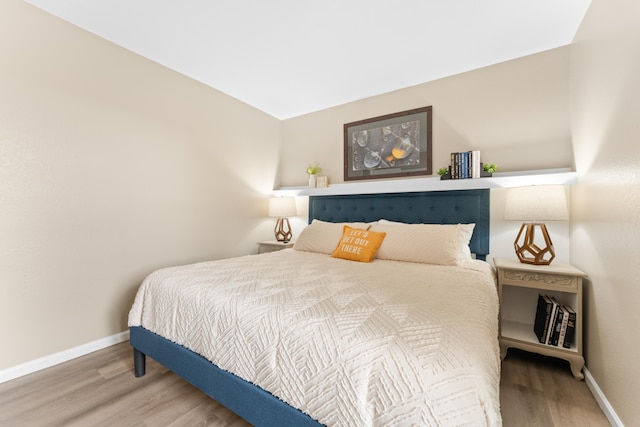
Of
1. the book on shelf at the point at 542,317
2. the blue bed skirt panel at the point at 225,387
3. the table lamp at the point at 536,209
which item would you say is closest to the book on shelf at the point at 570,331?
the book on shelf at the point at 542,317

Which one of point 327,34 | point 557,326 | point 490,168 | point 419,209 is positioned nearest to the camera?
point 557,326

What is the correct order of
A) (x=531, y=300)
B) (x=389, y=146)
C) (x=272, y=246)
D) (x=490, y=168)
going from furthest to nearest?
(x=272, y=246)
(x=389, y=146)
(x=490, y=168)
(x=531, y=300)

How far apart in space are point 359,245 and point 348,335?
1.42m

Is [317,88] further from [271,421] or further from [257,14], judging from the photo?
[271,421]

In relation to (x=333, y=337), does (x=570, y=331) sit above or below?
below

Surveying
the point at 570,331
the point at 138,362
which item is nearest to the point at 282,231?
the point at 138,362

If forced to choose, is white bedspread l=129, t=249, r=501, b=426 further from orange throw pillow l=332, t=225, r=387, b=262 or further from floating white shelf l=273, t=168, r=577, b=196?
floating white shelf l=273, t=168, r=577, b=196

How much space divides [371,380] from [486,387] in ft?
1.01

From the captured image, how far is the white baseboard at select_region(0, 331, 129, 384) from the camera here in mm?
1720

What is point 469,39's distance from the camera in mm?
2141

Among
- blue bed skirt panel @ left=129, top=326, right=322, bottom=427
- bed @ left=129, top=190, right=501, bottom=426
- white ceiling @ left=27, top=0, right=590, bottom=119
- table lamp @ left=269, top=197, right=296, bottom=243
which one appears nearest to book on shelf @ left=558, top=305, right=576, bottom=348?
bed @ left=129, top=190, right=501, bottom=426

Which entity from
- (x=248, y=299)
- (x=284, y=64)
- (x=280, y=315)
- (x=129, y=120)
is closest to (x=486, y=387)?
(x=280, y=315)

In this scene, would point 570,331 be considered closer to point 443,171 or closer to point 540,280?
point 540,280

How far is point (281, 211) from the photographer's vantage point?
11.3 ft
